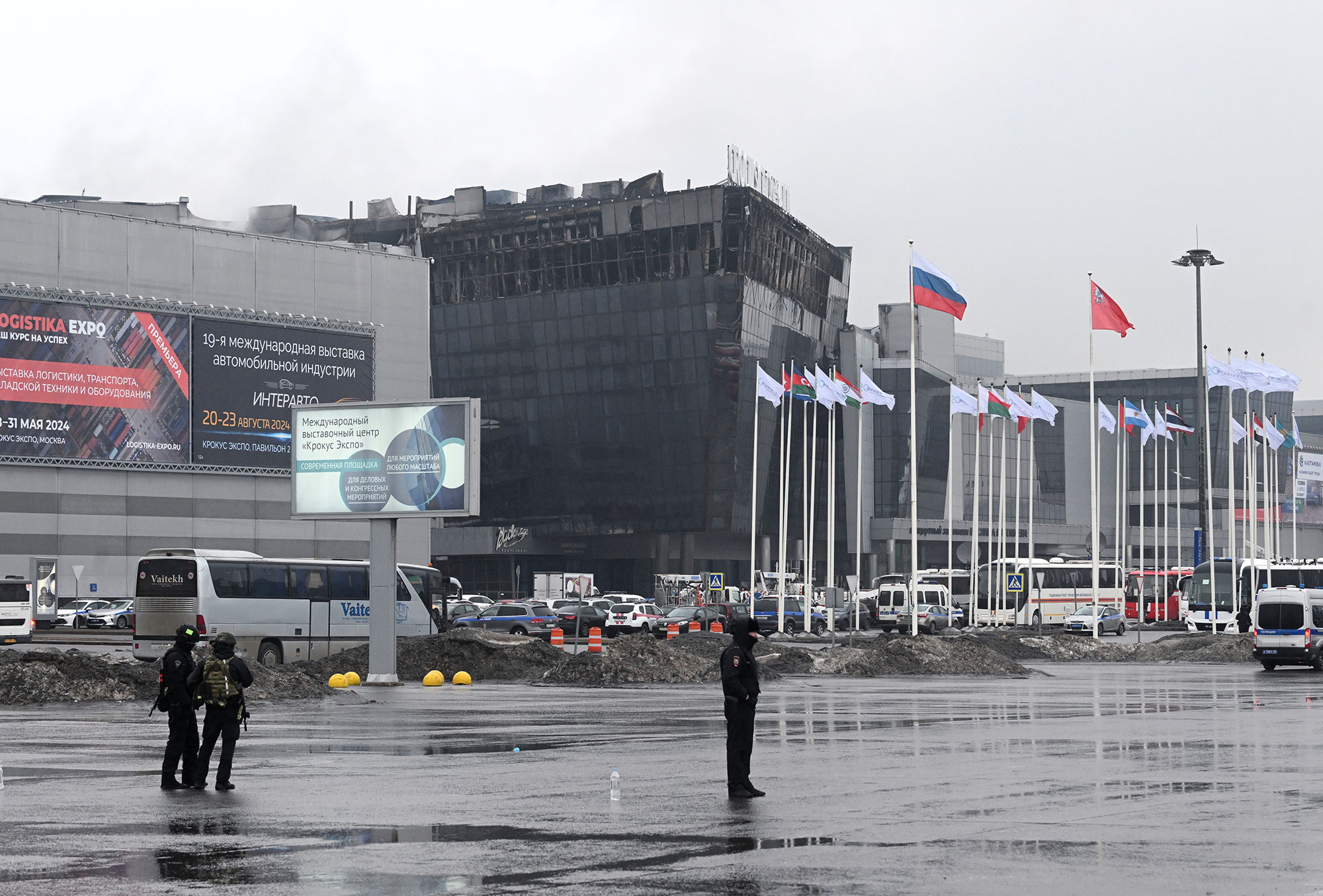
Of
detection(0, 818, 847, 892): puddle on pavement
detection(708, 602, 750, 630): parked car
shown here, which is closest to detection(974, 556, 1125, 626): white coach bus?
detection(708, 602, 750, 630): parked car

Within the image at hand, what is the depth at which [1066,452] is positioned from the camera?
149250 mm

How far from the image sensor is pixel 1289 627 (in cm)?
4412

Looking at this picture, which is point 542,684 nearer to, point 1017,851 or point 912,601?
point 912,601

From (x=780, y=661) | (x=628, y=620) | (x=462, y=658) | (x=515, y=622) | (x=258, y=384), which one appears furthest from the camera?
(x=258, y=384)

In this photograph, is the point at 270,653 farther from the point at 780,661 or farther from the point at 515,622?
the point at 515,622

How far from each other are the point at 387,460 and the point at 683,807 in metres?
26.4

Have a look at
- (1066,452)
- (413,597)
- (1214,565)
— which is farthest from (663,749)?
(1066,452)

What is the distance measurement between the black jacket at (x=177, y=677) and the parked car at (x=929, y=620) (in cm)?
5829

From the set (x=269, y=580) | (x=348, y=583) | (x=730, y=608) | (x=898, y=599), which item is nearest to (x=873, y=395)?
(x=730, y=608)

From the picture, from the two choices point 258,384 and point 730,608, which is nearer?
point 730,608

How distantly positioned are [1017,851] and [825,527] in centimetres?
11430

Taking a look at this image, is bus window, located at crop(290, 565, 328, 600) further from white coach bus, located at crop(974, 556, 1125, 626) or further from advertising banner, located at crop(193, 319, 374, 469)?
white coach bus, located at crop(974, 556, 1125, 626)

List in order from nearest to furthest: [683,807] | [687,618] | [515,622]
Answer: [683,807] < [515,622] < [687,618]

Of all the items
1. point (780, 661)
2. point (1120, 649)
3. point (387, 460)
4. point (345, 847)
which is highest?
point (387, 460)
